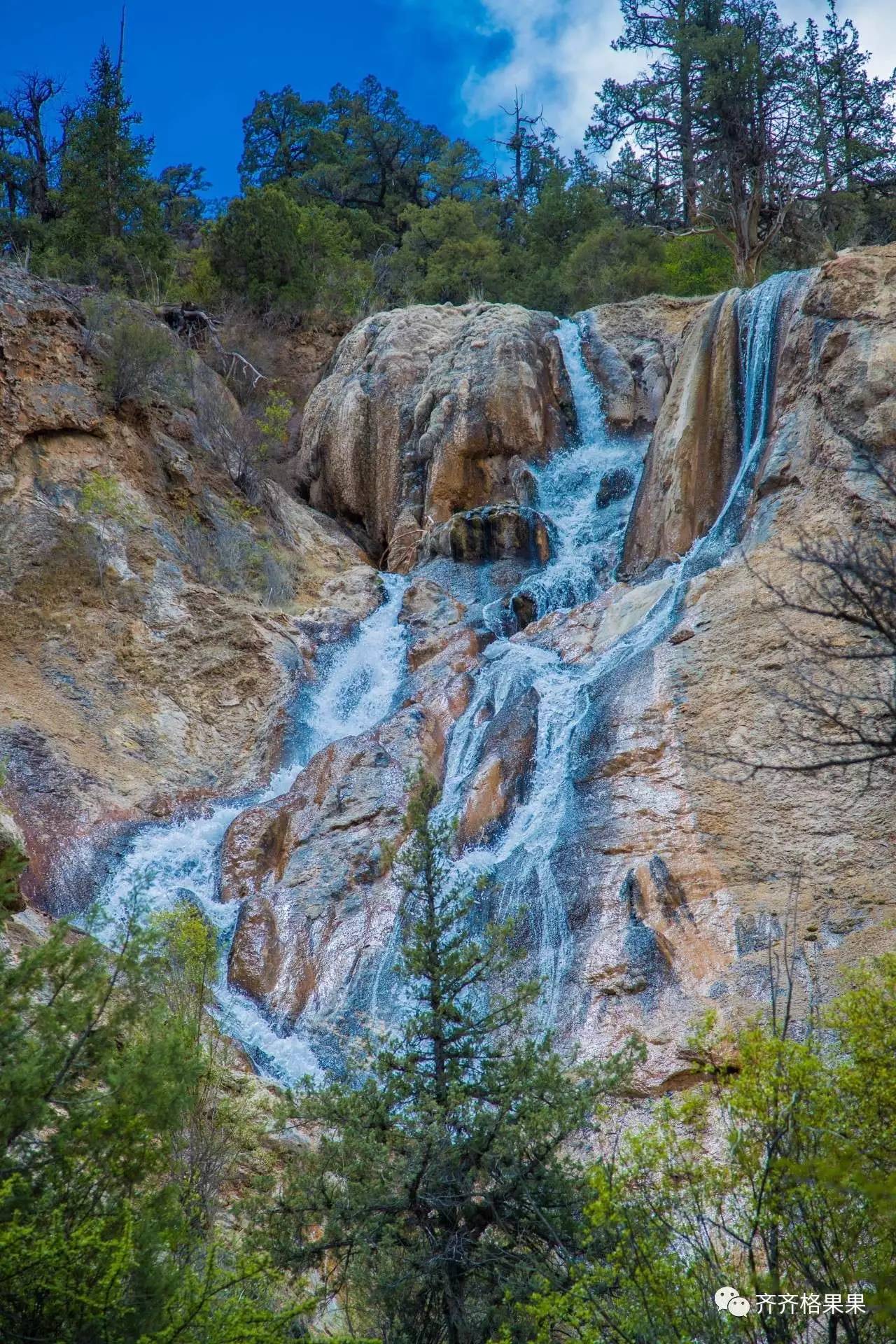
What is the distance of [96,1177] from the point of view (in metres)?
6.21

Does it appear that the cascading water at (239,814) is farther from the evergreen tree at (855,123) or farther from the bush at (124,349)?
the evergreen tree at (855,123)

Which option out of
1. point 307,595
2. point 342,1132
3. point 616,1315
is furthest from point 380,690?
point 616,1315

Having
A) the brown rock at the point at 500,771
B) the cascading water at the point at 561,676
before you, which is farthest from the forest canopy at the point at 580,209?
the brown rock at the point at 500,771

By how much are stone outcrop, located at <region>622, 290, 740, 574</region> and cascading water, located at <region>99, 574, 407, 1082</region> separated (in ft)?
19.1

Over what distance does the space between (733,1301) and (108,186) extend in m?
36.3

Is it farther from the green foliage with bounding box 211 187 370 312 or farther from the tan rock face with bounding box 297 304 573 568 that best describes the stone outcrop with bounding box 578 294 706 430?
the green foliage with bounding box 211 187 370 312

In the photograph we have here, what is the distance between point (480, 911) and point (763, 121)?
2776cm

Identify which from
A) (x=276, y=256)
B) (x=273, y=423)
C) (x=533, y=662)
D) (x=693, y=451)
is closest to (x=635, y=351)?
(x=693, y=451)

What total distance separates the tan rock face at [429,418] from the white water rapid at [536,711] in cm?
152

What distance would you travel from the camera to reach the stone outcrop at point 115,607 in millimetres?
18750

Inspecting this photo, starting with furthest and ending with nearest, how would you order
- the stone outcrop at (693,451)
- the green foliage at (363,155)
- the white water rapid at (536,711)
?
1. the green foliage at (363,155)
2. the stone outcrop at (693,451)
3. the white water rapid at (536,711)

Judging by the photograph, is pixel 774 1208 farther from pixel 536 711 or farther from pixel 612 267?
pixel 612 267

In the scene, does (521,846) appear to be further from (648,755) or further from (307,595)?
(307,595)

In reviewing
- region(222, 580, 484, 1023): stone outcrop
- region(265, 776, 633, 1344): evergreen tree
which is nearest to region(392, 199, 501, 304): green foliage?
region(222, 580, 484, 1023): stone outcrop
